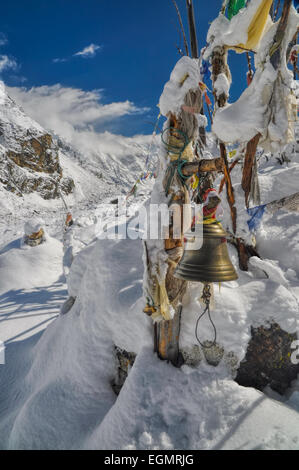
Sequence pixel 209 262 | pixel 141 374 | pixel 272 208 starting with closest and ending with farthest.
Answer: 1. pixel 209 262
2. pixel 141 374
3. pixel 272 208

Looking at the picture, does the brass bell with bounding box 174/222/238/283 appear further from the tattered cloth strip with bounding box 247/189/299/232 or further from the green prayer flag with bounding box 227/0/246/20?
the green prayer flag with bounding box 227/0/246/20

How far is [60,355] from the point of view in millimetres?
4199

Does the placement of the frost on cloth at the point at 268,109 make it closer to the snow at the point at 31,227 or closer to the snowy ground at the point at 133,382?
the snowy ground at the point at 133,382

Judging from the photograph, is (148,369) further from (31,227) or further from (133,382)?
(31,227)

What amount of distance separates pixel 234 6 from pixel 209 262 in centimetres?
291

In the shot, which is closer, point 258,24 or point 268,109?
point 268,109

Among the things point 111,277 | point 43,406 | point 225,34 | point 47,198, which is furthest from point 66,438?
point 47,198

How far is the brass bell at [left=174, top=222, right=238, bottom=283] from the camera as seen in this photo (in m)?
2.04

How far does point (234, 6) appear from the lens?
8.86 ft

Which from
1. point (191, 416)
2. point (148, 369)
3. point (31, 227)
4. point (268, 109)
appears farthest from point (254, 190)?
point (31, 227)

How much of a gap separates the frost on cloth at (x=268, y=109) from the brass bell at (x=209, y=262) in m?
0.89
